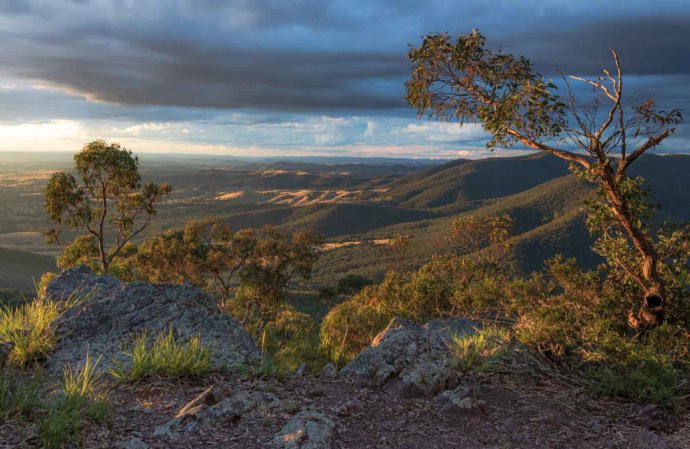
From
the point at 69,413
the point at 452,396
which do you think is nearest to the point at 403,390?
the point at 452,396

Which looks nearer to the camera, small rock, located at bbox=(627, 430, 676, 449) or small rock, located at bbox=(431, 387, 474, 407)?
small rock, located at bbox=(627, 430, 676, 449)

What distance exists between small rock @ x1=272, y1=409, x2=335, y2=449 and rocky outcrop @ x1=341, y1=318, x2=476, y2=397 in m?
1.55

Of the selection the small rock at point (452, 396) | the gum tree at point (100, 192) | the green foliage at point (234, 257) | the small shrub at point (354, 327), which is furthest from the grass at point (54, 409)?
the green foliage at point (234, 257)

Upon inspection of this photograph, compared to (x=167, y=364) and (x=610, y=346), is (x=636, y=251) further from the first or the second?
(x=167, y=364)

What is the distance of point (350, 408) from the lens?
5.88 metres

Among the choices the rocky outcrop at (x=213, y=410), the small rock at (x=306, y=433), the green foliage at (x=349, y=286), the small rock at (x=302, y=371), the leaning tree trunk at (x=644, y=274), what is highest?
the leaning tree trunk at (x=644, y=274)

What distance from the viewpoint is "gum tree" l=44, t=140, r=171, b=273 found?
875 inches

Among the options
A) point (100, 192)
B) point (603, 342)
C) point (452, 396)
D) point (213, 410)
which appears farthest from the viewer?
point (100, 192)

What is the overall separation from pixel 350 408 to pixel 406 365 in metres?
1.46

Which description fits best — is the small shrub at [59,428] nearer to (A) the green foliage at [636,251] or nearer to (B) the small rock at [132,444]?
(B) the small rock at [132,444]

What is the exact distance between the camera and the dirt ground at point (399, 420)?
16.6ft

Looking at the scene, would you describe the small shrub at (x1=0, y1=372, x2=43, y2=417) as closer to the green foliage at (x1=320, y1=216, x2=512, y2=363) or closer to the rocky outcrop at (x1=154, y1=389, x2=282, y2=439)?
the rocky outcrop at (x1=154, y1=389, x2=282, y2=439)

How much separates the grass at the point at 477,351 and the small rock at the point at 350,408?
82.5 inches

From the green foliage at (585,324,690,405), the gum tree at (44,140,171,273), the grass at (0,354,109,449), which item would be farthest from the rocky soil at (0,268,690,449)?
the gum tree at (44,140,171,273)
